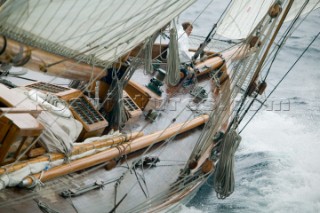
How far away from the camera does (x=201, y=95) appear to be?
8953 mm

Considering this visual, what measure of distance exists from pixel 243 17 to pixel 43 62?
20.7 feet

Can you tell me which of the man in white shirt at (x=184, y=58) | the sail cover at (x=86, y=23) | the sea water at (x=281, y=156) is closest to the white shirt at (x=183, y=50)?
the man in white shirt at (x=184, y=58)

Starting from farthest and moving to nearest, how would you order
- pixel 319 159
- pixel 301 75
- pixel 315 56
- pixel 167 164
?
1. pixel 315 56
2. pixel 301 75
3. pixel 319 159
4. pixel 167 164

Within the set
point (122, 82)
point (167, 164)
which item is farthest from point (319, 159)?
point (122, 82)

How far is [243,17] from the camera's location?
976 cm

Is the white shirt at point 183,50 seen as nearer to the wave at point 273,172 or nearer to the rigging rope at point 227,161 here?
the wave at point 273,172

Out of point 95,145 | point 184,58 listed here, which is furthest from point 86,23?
point 184,58

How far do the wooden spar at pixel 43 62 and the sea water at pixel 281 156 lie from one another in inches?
127

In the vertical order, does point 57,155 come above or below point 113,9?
below

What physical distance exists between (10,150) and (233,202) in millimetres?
4606

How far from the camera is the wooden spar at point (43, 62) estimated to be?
3.69 m

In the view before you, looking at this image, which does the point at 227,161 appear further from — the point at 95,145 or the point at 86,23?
the point at 86,23

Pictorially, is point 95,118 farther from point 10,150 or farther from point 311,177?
point 311,177

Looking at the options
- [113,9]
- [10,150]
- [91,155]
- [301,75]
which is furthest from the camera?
[301,75]
